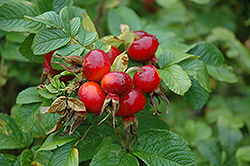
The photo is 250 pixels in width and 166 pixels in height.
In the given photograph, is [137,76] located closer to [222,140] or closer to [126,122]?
[126,122]

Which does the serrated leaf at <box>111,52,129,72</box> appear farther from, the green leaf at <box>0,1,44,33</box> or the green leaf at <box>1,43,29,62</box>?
the green leaf at <box>1,43,29,62</box>

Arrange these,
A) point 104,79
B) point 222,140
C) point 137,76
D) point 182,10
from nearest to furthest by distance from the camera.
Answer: point 104,79
point 137,76
point 222,140
point 182,10

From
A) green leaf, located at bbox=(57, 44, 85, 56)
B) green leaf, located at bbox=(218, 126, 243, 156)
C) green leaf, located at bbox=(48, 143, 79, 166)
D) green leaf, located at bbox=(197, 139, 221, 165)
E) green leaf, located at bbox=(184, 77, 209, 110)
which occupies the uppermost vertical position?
green leaf, located at bbox=(57, 44, 85, 56)

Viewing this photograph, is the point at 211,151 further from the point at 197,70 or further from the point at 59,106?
the point at 59,106

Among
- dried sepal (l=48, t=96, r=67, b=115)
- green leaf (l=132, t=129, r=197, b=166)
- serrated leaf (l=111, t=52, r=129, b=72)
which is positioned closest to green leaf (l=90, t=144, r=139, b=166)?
green leaf (l=132, t=129, r=197, b=166)

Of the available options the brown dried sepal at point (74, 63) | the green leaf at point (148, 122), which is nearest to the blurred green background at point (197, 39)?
the green leaf at point (148, 122)

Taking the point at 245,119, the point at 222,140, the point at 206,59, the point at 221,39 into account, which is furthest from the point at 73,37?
the point at 245,119

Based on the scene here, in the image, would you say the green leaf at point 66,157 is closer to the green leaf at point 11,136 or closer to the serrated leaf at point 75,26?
the green leaf at point 11,136
